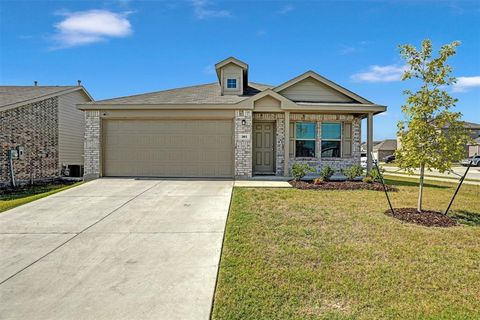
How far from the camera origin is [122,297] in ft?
11.0

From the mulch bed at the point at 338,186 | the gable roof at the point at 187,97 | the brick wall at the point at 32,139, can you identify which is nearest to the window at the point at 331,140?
the mulch bed at the point at 338,186

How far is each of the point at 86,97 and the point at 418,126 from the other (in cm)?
1871

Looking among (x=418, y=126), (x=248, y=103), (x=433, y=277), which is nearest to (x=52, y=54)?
(x=248, y=103)

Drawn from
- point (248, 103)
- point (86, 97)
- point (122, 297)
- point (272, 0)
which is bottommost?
point (122, 297)

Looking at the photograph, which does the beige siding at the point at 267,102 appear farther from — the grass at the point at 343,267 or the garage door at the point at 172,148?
the grass at the point at 343,267

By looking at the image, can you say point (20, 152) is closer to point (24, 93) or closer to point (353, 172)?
point (24, 93)

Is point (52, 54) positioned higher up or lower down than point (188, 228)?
higher up

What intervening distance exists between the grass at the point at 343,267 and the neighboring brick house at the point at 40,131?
11452 mm

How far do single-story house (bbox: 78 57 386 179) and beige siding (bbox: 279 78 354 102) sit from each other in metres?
0.65

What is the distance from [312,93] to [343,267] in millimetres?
10429

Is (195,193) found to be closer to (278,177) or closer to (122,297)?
(278,177)

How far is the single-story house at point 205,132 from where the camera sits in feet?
38.7

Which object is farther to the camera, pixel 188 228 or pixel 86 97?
pixel 86 97

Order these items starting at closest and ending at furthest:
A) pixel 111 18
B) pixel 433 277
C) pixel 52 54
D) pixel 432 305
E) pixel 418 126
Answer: pixel 432 305 < pixel 433 277 < pixel 418 126 < pixel 111 18 < pixel 52 54
